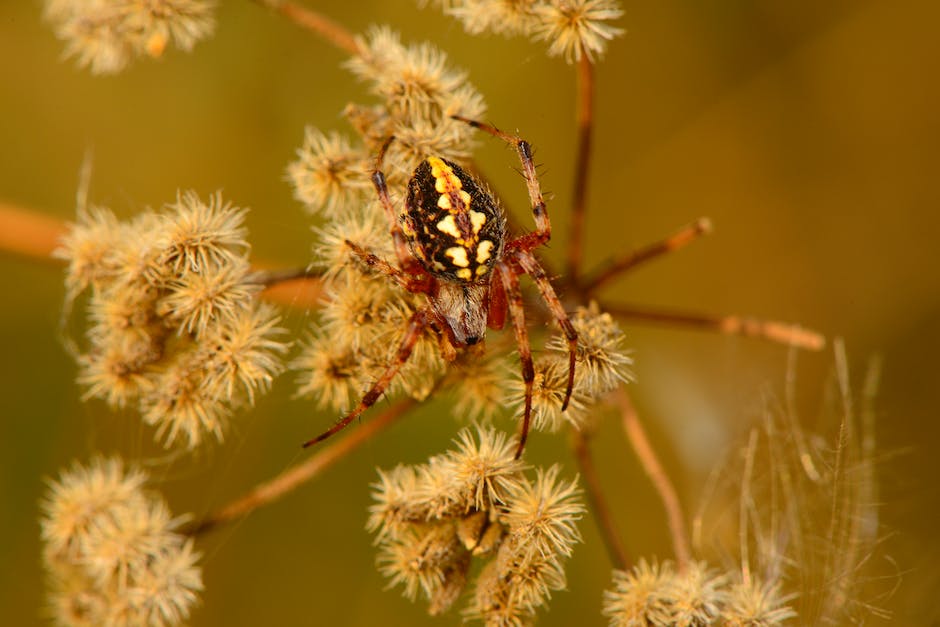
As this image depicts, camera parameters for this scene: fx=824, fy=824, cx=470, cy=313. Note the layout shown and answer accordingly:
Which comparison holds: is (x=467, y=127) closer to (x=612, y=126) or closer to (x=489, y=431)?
(x=489, y=431)

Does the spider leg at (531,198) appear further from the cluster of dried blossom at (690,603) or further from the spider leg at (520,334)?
the cluster of dried blossom at (690,603)

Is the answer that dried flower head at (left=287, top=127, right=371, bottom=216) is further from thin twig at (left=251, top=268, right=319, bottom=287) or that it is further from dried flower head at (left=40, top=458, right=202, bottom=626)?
dried flower head at (left=40, top=458, right=202, bottom=626)

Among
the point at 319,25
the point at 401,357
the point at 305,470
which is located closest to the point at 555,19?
the point at 319,25

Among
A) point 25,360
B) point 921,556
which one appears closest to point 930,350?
point 921,556

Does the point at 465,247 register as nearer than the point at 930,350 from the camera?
Yes

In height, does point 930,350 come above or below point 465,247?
above

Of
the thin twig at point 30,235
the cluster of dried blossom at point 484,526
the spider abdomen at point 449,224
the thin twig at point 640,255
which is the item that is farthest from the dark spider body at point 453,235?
the thin twig at point 30,235
